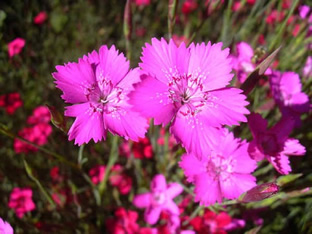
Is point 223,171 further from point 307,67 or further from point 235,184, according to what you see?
point 307,67

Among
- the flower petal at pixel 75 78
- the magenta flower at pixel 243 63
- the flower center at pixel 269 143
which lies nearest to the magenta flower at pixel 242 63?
the magenta flower at pixel 243 63

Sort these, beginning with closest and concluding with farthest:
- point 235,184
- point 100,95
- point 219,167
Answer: point 100,95 → point 235,184 → point 219,167

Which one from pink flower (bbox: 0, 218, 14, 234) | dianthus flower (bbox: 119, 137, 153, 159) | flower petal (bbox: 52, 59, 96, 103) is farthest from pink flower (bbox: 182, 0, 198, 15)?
pink flower (bbox: 0, 218, 14, 234)

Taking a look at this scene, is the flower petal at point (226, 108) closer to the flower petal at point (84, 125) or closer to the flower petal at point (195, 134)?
the flower petal at point (195, 134)

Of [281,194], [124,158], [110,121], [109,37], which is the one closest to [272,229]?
[281,194]

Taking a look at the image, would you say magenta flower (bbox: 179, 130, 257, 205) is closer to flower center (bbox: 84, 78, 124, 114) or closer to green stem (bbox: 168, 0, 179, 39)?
flower center (bbox: 84, 78, 124, 114)

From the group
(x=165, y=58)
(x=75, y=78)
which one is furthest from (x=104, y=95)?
(x=165, y=58)
